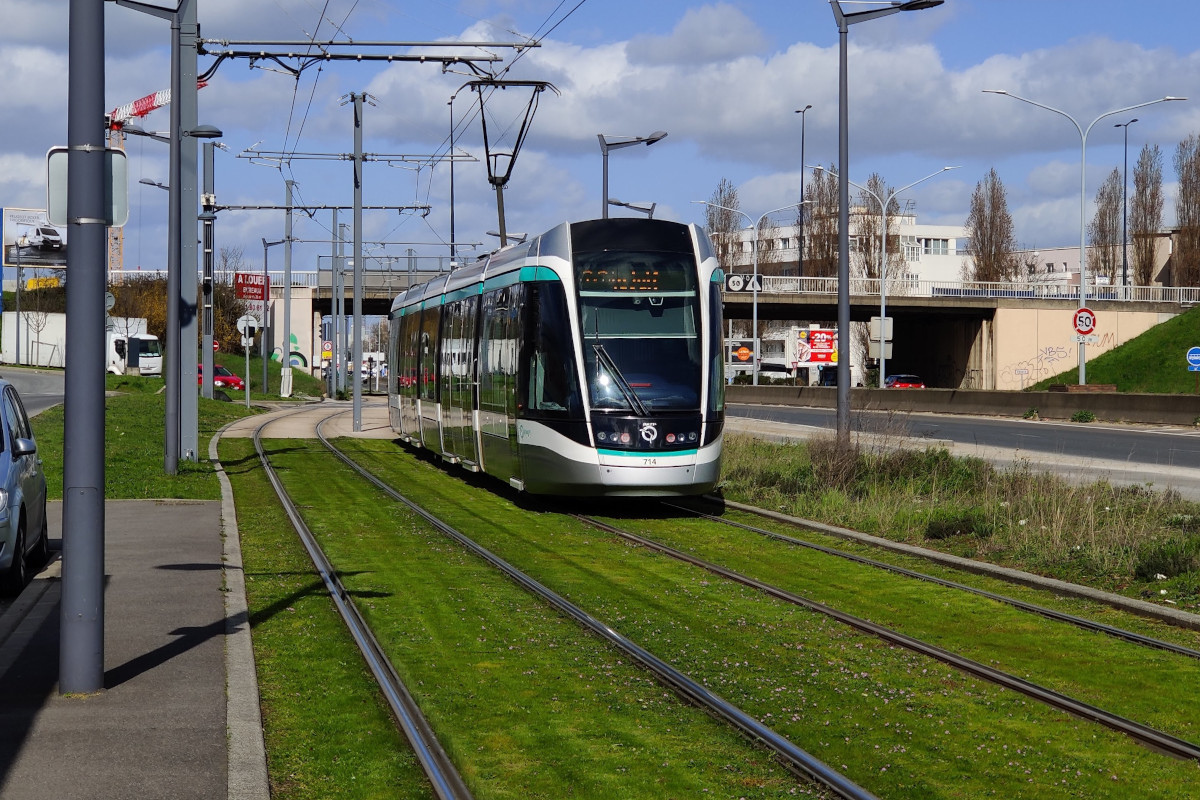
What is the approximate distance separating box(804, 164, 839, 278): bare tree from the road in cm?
4678

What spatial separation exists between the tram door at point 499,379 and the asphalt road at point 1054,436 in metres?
5.59

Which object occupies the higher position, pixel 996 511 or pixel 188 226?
pixel 188 226

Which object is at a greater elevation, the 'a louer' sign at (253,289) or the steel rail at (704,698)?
the 'a louer' sign at (253,289)

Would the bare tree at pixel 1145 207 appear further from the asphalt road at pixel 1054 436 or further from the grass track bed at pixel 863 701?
the grass track bed at pixel 863 701

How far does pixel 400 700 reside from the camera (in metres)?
7.76

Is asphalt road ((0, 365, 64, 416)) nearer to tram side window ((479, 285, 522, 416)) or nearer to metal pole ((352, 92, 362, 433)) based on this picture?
metal pole ((352, 92, 362, 433))

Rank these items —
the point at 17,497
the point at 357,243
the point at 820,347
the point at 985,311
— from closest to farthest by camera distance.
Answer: the point at 17,497 → the point at 357,243 → the point at 820,347 → the point at 985,311

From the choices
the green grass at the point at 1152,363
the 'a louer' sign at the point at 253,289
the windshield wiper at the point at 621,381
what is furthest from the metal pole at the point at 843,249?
the green grass at the point at 1152,363

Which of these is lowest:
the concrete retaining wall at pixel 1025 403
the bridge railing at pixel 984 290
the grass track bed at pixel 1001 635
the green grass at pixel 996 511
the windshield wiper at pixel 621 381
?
the grass track bed at pixel 1001 635

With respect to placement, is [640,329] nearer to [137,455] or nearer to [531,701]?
[531,701]

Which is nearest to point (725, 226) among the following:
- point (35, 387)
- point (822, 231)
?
point (822, 231)

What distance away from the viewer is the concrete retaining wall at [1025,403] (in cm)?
4144

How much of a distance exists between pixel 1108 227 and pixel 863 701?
321 feet

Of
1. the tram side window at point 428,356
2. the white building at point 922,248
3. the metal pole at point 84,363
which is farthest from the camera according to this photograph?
the white building at point 922,248
